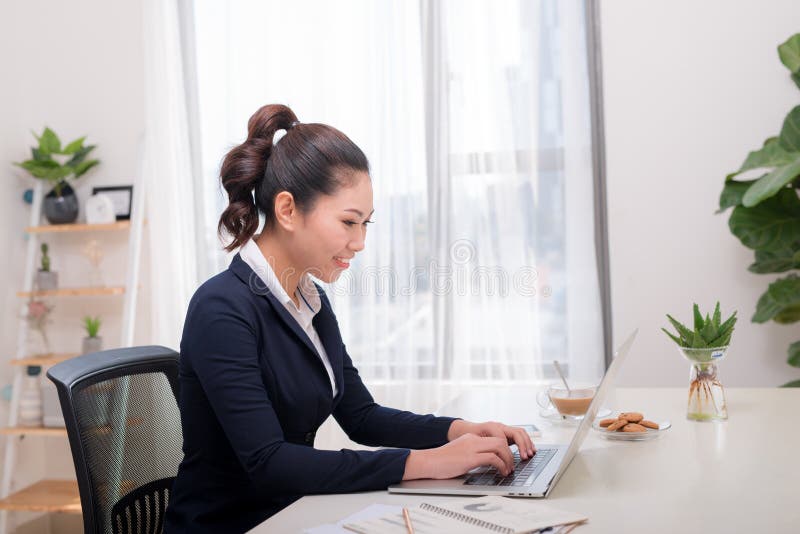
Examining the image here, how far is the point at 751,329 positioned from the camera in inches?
111

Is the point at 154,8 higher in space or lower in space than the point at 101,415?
higher

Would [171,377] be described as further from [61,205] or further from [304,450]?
[61,205]

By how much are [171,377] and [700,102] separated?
2098 mm

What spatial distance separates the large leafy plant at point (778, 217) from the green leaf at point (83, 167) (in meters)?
2.46

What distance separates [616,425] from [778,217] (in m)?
1.30

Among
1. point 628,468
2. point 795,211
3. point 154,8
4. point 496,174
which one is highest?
point 154,8

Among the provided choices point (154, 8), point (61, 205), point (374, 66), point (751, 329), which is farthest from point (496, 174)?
point (61, 205)

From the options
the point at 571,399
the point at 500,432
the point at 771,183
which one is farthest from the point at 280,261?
the point at 771,183

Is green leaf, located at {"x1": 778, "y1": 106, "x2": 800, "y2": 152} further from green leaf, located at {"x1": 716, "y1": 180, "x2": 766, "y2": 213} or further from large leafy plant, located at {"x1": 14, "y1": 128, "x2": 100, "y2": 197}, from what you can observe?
large leafy plant, located at {"x1": 14, "y1": 128, "x2": 100, "y2": 197}

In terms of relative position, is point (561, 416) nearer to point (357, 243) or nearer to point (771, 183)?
point (357, 243)

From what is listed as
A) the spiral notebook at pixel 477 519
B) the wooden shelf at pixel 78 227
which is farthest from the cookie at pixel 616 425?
the wooden shelf at pixel 78 227

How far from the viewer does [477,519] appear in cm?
103

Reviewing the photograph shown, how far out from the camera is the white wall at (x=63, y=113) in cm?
344

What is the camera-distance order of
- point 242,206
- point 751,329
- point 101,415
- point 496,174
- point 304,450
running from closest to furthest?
point 304,450 < point 101,415 < point 242,206 < point 751,329 < point 496,174
